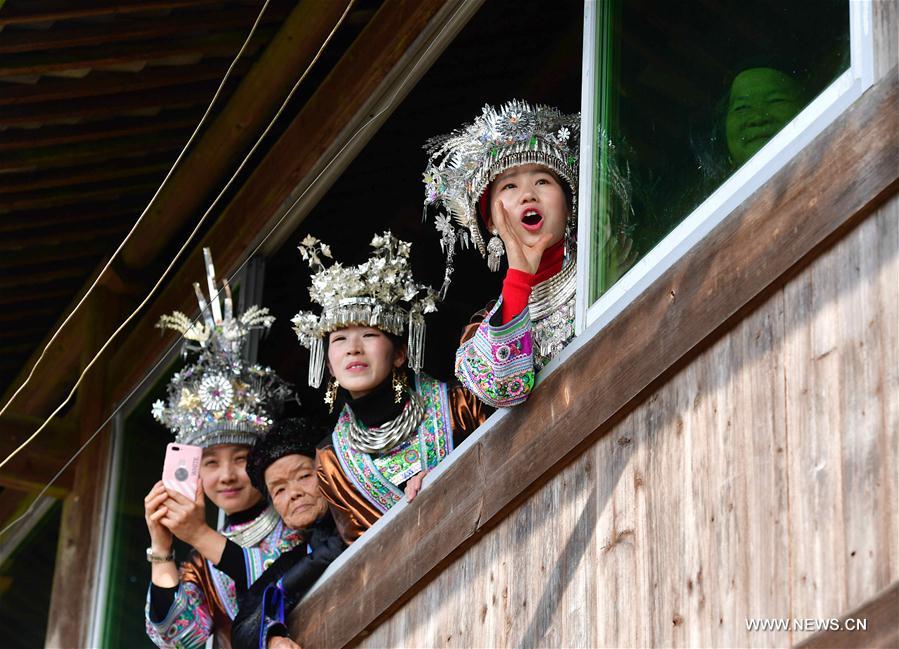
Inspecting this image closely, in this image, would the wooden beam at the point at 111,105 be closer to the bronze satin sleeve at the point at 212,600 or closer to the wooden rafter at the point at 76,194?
the wooden rafter at the point at 76,194

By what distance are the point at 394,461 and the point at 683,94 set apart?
1.62m

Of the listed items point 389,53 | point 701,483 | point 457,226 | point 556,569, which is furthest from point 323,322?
point 701,483

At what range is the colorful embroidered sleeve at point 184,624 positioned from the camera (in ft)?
20.1

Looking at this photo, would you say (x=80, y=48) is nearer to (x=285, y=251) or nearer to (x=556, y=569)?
(x=285, y=251)

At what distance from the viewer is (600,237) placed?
4.64m

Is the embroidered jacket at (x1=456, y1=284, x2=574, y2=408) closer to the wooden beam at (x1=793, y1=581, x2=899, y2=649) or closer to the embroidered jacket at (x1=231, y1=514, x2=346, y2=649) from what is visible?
the embroidered jacket at (x1=231, y1=514, x2=346, y2=649)

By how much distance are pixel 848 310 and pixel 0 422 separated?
16.1 feet

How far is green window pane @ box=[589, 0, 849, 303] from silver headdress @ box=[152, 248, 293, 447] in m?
2.08

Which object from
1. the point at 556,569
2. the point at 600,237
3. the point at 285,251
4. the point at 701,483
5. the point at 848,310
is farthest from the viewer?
the point at 285,251

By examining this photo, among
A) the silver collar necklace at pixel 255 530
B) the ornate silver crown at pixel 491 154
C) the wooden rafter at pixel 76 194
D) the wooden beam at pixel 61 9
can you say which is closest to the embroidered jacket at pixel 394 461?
the ornate silver crown at pixel 491 154

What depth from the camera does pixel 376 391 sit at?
5.61 m

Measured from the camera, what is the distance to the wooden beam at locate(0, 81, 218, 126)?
22.1 feet

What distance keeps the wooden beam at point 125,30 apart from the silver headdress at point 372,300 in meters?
1.16

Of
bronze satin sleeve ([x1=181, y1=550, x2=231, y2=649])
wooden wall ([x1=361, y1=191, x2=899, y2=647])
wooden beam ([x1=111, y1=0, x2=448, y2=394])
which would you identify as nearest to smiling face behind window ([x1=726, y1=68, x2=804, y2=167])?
wooden wall ([x1=361, y1=191, x2=899, y2=647])
